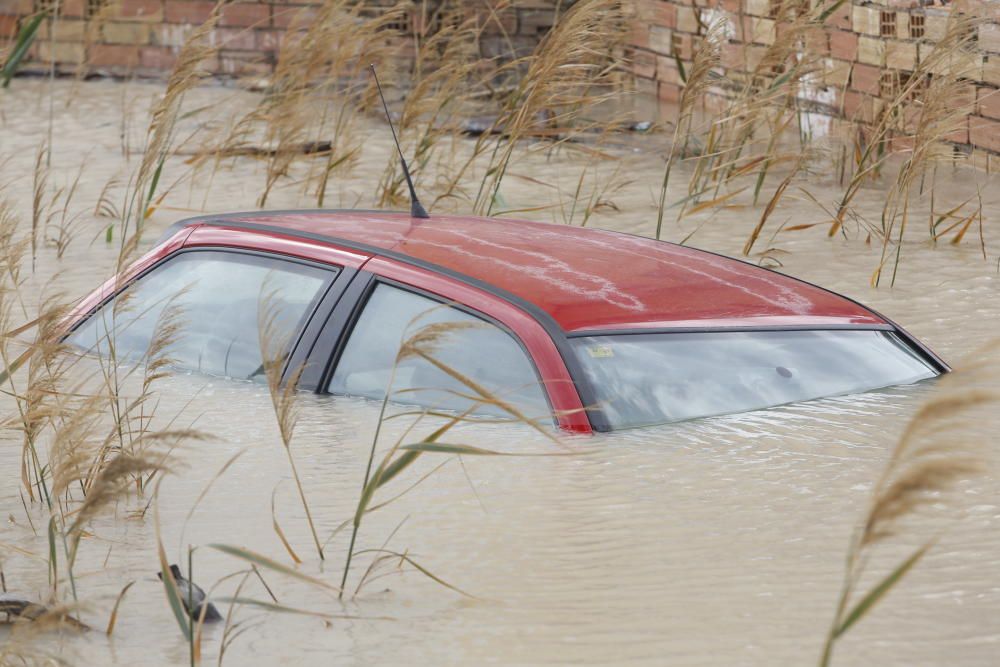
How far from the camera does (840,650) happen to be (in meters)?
2.78

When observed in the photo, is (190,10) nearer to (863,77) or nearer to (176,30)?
(176,30)

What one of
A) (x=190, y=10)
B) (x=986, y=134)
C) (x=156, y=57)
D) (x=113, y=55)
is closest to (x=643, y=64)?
(x=190, y=10)

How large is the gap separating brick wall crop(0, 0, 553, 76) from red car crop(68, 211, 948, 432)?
955 centimetres

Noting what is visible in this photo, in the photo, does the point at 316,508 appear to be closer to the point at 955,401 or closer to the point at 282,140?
the point at 955,401

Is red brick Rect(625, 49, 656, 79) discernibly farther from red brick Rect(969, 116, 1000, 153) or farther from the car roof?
the car roof

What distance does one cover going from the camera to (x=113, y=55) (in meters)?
14.6

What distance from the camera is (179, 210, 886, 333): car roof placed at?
3.75 m

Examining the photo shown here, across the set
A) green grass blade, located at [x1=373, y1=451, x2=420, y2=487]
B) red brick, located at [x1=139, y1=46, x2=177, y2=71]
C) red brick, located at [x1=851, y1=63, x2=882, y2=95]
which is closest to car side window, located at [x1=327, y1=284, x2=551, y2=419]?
green grass blade, located at [x1=373, y1=451, x2=420, y2=487]

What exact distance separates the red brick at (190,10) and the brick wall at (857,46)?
3.85 metres

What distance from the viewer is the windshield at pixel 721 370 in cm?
361

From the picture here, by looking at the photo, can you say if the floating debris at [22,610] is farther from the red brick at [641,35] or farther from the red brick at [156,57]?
the red brick at [156,57]

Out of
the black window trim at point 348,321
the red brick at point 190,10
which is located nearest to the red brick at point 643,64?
the red brick at point 190,10

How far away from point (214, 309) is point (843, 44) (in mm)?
6764

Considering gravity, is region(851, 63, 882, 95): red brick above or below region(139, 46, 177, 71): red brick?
above
